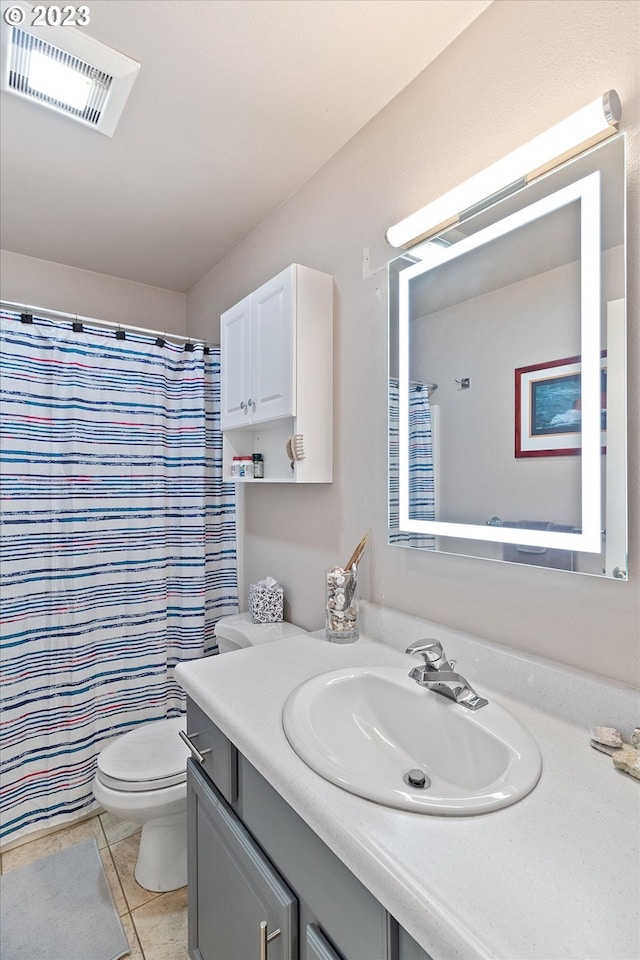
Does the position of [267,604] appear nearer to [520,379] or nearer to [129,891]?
[129,891]

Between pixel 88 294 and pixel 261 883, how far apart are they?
265 cm

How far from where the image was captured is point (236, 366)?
6.16 feet

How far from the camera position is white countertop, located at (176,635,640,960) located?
0.49 meters

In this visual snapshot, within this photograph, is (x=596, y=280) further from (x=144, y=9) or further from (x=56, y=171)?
(x=56, y=171)

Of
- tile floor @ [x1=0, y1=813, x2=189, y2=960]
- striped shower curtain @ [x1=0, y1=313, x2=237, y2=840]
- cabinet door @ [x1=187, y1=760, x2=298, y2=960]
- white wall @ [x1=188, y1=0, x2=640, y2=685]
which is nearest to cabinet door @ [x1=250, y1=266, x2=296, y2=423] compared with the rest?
white wall @ [x1=188, y1=0, x2=640, y2=685]

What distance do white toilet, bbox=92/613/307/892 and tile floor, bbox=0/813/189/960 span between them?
5 centimetres

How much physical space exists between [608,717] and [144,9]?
1.82 meters

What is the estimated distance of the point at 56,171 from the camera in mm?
1704

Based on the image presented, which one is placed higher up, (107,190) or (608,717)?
(107,190)

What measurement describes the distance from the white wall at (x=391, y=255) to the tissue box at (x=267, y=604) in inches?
1.8

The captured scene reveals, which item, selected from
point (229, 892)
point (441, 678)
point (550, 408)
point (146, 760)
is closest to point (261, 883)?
point (229, 892)

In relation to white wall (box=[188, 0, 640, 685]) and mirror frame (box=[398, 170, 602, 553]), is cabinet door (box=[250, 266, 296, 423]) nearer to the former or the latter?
white wall (box=[188, 0, 640, 685])

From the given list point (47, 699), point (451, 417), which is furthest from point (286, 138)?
point (47, 699)

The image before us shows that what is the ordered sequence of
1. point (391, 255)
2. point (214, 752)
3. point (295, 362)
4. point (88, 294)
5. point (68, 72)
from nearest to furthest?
point (214, 752), point (68, 72), point (391, 255), point (295, 362), point (88, 294)
